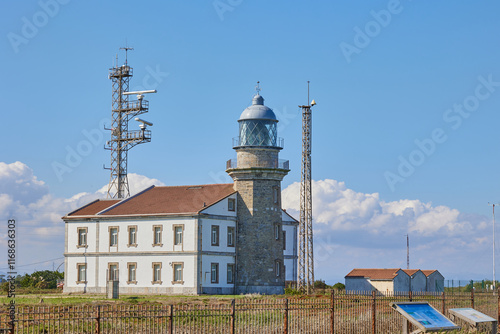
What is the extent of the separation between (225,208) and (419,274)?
18137mm

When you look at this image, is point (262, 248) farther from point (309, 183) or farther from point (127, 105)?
point (127, 105)

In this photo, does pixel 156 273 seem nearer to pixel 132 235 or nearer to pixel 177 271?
pixel 177 271

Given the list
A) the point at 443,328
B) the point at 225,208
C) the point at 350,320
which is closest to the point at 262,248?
the point at 225,208

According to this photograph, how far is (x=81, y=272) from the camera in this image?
186ft

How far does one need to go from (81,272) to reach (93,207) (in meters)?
5.13

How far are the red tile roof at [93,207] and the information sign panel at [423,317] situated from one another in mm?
37588

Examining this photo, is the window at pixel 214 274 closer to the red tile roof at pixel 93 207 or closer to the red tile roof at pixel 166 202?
the red tile roof at pixel 166 202

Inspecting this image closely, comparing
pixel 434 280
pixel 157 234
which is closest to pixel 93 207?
pixel 157 234

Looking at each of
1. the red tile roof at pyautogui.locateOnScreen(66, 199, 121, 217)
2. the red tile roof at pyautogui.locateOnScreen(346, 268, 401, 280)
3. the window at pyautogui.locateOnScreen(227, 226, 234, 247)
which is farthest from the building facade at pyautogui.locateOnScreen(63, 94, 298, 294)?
the red tile roof at pyautogui.locateOnScreen(346, 268, 401, 280)

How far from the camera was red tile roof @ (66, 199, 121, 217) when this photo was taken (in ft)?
190

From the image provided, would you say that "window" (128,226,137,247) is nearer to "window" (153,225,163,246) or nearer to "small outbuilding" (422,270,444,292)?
"window" (153,225,163,246)

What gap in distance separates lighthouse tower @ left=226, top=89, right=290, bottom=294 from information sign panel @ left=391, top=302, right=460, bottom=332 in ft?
104

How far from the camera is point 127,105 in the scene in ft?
226

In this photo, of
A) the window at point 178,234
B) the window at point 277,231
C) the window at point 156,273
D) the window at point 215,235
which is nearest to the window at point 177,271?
the window at point 156,273
